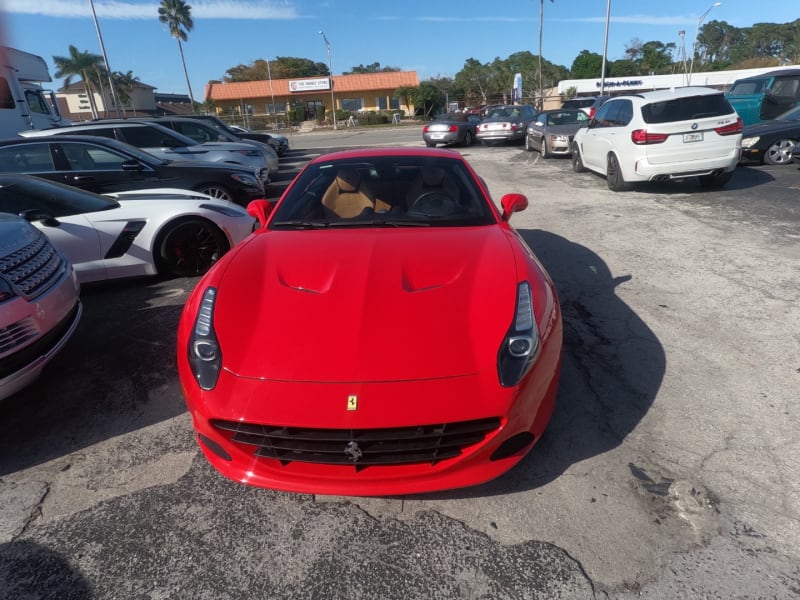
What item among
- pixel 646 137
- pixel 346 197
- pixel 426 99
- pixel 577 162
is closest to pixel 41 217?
pixel 346 197

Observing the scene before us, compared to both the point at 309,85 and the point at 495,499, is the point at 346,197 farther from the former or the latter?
the point at 309,85

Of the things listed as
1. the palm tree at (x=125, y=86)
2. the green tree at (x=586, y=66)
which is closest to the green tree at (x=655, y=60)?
the green tree at (x=586, y=66)

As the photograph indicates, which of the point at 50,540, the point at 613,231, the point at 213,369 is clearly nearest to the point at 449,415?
the point at 213,369

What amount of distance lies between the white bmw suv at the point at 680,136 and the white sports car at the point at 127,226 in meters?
6.27

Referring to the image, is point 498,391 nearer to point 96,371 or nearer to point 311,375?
point 311,375

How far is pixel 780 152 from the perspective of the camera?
1009 cm

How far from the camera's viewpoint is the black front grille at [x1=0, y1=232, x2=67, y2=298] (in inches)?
117

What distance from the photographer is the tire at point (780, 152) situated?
32.6 ft

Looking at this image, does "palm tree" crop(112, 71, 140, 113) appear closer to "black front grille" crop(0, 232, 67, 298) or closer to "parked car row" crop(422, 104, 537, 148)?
"parked car row" crop(422, 104, 537, 148)

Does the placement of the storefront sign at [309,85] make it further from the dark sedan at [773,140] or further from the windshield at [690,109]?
the windshield at [690,109]

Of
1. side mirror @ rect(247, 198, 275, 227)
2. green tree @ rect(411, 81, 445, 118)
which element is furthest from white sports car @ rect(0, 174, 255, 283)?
green tree @ rect(411, 81, 445, 118)

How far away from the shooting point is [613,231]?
6398mm

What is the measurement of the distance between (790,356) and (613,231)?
3.35 metres

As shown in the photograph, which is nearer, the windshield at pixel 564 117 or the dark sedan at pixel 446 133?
the windshield at pixel 564 117
